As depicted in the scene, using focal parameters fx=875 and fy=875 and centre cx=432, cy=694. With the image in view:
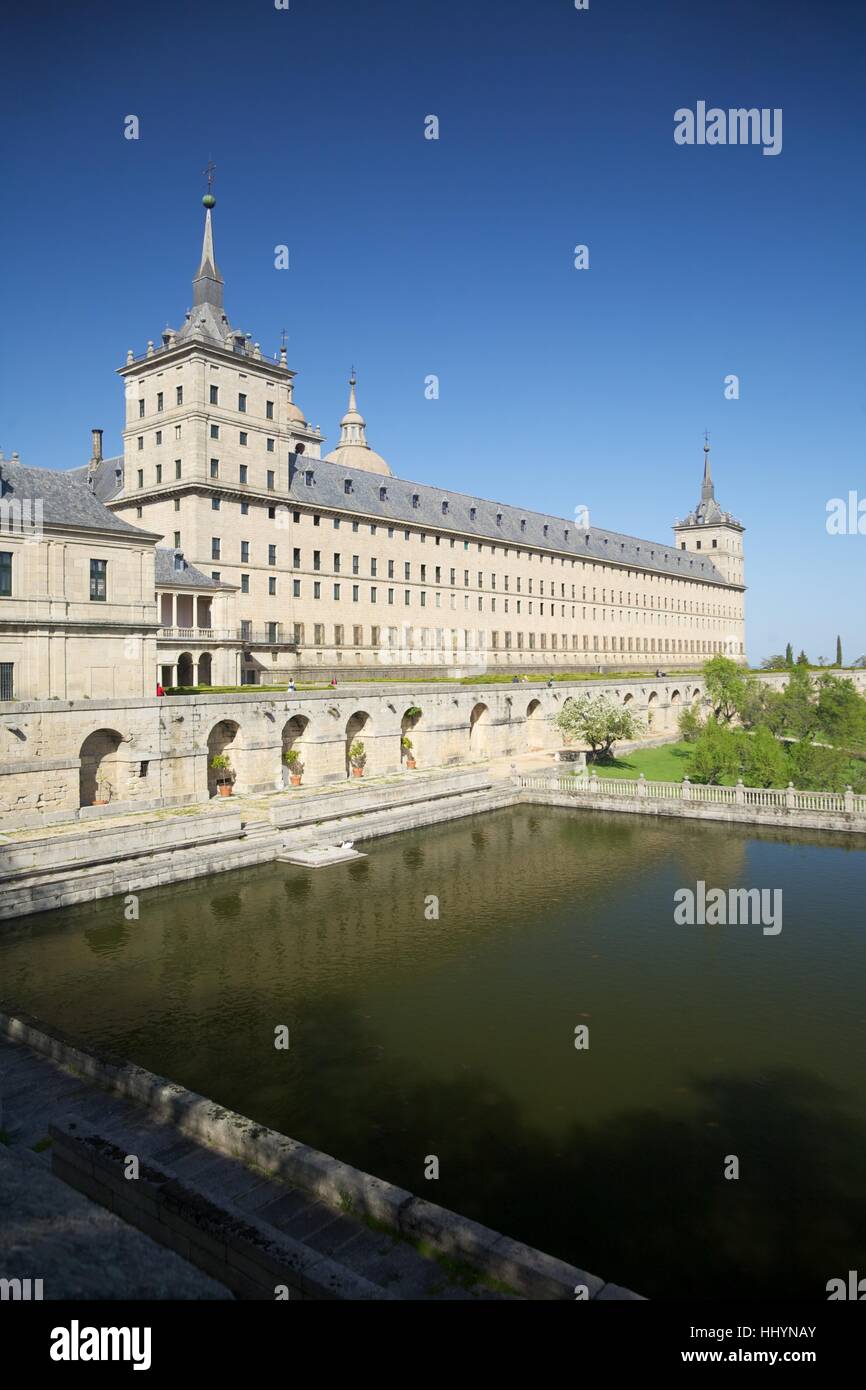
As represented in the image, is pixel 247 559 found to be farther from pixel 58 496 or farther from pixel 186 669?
pixel 58 496

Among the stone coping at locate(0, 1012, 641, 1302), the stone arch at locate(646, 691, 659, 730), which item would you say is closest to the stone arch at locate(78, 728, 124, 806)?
the stone coping at locate(0, 1012, 641, 1302)

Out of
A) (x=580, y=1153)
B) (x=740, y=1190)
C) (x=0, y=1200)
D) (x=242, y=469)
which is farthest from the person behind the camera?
(x=242, y=469)

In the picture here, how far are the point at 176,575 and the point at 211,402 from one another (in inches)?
473

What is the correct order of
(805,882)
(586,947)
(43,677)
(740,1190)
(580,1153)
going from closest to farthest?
1. (740,1190)
2. (580,1153)
3. (586,947)
4. (805,882)
5. (43,677)

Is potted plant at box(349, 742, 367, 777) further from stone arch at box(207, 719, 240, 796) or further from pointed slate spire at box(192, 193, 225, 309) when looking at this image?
pointed slate spire at box(192, 193, 225, 309)

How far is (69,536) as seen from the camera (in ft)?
111

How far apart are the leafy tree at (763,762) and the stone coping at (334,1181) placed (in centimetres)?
3671

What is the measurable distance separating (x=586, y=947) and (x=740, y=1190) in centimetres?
1119

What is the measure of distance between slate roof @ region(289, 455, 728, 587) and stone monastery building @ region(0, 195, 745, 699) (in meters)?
0.27

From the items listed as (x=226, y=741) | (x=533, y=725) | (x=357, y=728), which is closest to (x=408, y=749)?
(x=357, y=728)

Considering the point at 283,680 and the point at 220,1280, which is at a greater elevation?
the point at 283,680

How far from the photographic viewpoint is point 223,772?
40531 mm
